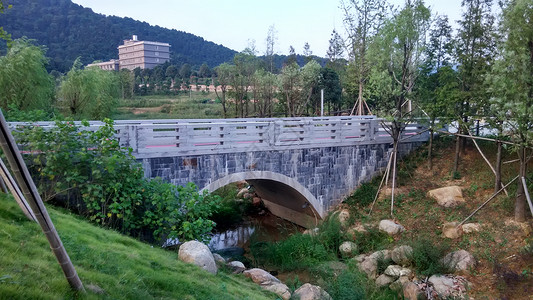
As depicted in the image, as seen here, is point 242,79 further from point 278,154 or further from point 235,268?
point 235,268

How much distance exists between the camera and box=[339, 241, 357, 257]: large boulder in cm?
985

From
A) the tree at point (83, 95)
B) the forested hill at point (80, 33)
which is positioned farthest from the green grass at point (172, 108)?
the forested hill at point (80, 33)

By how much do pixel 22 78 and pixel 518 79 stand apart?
13.8 m

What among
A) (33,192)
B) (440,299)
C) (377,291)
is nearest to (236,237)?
(377,291)

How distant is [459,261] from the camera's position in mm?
8164

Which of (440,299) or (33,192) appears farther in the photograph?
(440,299)

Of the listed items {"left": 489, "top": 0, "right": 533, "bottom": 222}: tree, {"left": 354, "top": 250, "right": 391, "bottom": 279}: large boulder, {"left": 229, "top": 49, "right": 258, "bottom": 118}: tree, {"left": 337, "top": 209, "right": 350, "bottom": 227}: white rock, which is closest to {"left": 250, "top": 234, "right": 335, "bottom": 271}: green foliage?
{"left": 354, "top": 250, "right": 391, "bottom": 279}: large boulder

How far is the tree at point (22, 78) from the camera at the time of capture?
12.7 metres

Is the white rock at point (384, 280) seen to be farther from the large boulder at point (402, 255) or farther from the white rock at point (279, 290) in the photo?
the white rock at point (279, 290)

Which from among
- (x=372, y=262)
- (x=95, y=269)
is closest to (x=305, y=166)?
(x=372, y=262)

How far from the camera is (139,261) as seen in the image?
5309 millimetres

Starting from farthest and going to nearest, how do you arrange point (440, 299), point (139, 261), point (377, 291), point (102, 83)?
1. point (102, 83)
2. point (377, 291)
3. point (440, 299)
4. point (139, 261)

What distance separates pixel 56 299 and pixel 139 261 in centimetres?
209

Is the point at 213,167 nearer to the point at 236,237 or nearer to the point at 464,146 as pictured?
the point at 236,237
